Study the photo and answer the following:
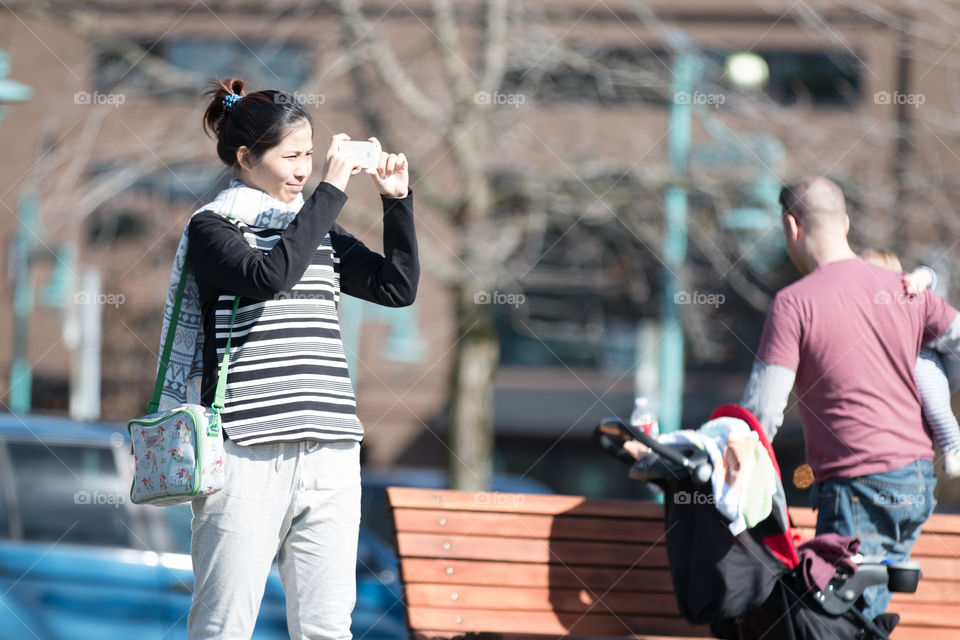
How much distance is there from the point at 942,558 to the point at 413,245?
2093 millimetres

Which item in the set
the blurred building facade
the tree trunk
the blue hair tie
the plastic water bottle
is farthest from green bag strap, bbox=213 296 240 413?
the tree trunk

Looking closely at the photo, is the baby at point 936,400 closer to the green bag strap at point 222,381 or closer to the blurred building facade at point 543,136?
the green bag strap at point 222,381

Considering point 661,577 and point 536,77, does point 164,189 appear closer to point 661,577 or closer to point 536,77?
point 536,77

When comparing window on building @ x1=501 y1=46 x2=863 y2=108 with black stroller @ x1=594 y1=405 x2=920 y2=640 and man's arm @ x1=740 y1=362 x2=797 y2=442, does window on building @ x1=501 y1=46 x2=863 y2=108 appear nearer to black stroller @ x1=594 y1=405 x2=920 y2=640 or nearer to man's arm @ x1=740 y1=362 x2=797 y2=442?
man's arm @ x1=740 y1=362 x2=797 y2=442

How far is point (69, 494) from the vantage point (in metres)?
4.69

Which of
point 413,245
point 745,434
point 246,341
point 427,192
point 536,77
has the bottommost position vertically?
point 745,434

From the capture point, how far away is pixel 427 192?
785 cm

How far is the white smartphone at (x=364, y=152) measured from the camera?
99.6 inches

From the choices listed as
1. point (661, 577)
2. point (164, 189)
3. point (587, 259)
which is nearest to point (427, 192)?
point (587, 259)

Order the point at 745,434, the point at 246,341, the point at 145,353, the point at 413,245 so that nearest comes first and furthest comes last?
the point at 246,341, the point at 413,245, the point at 745,434, the point at 145,353

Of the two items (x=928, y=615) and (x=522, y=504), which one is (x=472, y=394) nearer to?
(x=522, y=504)

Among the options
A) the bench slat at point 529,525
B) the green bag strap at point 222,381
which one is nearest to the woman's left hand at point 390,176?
the green bag strap at point 222,381

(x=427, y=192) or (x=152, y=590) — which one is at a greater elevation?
(x=427, y=192)

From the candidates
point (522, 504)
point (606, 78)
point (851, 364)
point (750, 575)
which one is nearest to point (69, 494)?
point (522, 504)
